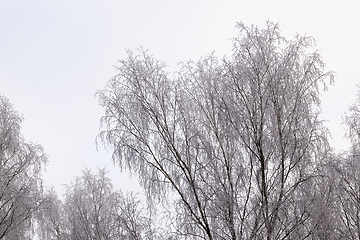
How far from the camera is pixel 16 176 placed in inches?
508

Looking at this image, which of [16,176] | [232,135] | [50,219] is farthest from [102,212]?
[232,135]

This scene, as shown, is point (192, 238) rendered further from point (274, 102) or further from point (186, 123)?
point (274, 102)

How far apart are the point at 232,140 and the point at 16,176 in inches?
290

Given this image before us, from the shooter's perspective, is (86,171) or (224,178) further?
(86,171)

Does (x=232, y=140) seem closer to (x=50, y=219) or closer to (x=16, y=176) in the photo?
(x=16, y=176)

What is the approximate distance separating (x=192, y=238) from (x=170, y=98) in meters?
3.03

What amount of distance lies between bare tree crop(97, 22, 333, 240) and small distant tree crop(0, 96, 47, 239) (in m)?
4.97

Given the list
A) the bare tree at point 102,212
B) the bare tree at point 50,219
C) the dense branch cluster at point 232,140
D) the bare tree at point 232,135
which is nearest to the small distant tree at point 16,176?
the bare tree at point 50,219

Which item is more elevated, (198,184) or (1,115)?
(1,115)

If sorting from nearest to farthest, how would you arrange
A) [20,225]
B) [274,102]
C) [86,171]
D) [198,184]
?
[274,102] < [198,184] < [20,225] < [86,171]

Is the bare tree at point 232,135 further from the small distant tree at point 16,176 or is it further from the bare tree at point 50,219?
the bare tree at point 50,219

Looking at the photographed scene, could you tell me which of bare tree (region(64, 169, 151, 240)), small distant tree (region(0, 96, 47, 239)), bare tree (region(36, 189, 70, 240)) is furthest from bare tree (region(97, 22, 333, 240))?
bare tree (region(36, 189, 70, 240))

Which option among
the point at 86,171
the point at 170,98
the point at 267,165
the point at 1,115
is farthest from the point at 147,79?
the point at 86,171

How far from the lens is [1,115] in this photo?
43.7 ft
